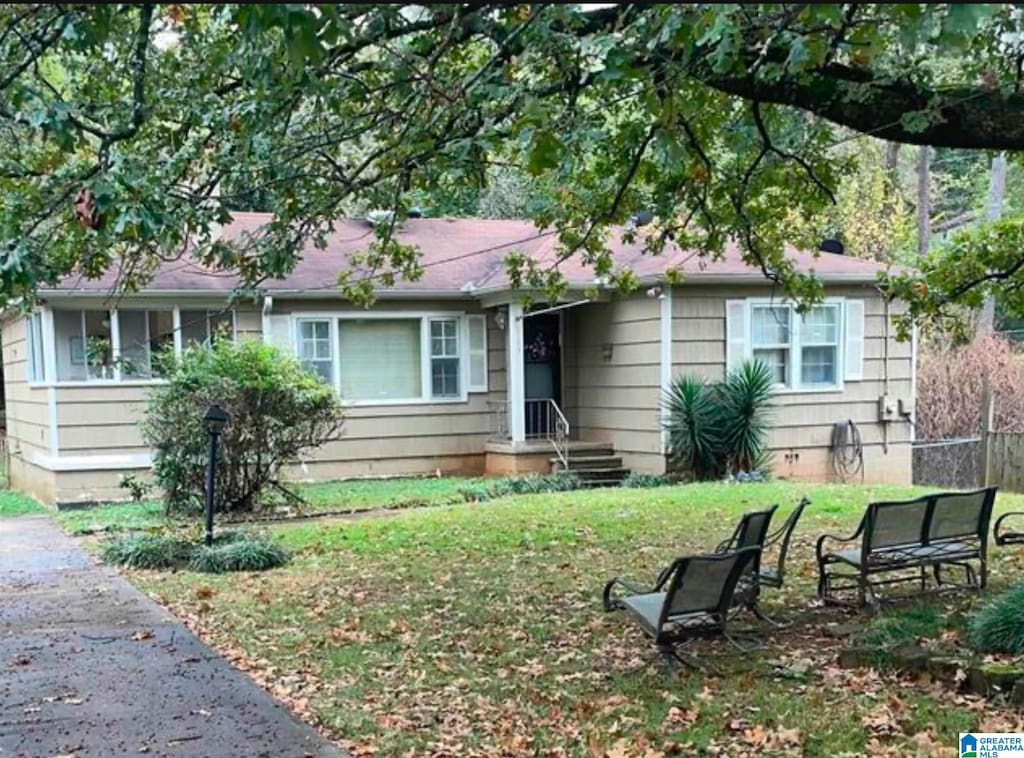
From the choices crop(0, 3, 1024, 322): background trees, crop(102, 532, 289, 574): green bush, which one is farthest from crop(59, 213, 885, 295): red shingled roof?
crop(0, 3, 1024, 322): background trees

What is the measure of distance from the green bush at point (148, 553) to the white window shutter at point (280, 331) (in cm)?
584

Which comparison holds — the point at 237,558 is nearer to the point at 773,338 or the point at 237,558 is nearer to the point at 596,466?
the point at 596,466

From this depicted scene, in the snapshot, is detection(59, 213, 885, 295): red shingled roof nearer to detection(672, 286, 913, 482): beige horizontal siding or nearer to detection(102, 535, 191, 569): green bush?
detection(672, 286, 913, 482): beige horizontal siding

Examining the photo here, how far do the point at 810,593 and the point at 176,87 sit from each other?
5.99m

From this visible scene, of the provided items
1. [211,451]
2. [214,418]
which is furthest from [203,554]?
[214,418]

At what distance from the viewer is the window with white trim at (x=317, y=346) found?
51.6ft

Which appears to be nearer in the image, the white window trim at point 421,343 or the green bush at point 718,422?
the green bush at point 718,422

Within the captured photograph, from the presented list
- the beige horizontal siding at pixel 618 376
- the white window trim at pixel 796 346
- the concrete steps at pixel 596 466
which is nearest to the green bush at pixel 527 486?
the concrete steps at pixel 596 466

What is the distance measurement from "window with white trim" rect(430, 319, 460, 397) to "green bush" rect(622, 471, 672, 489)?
3.44 metres

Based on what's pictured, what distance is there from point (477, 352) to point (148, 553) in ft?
26.6

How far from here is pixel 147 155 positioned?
22.9 ft

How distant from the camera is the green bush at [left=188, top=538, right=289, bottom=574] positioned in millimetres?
9188

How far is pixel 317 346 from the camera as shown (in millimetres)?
15875

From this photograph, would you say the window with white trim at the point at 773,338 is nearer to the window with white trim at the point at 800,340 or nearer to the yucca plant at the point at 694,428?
the window with white trim at the point at 800,340
